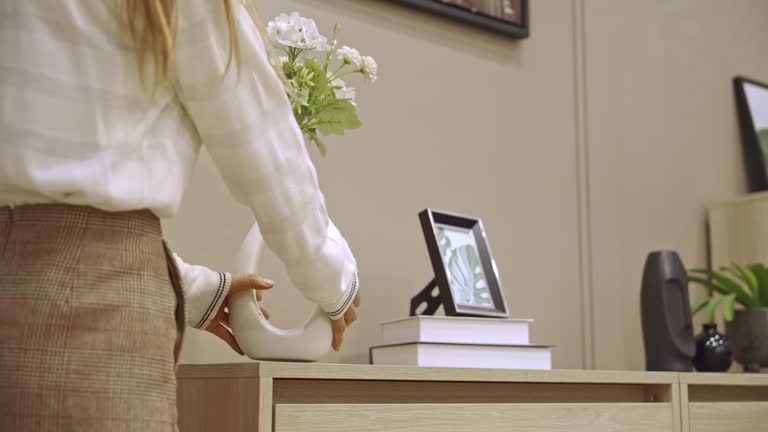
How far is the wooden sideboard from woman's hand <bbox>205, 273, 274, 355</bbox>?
7 centimetres

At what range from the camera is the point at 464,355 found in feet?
5.22

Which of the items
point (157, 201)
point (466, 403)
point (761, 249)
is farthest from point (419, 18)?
point (157, 201)

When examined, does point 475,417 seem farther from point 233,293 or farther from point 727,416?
point 727,416

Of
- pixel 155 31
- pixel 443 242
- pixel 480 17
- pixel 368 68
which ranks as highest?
pixel 480 17

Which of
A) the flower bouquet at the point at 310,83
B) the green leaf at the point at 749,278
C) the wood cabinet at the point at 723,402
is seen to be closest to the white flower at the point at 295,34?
the flower bouquet at the point at 310,83

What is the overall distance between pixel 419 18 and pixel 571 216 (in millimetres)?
652

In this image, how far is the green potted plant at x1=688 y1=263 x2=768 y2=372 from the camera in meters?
2.19

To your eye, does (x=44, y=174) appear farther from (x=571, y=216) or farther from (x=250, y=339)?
(x=571, y=216)

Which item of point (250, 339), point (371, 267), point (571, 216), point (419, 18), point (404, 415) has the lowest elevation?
point (404, 415)

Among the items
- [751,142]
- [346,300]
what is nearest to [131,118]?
[346,300]

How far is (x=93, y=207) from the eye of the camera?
0.88 metres

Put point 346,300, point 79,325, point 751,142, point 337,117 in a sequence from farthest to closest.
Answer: point 751,142 → point 337,117 → point 346,300 → point 79,325

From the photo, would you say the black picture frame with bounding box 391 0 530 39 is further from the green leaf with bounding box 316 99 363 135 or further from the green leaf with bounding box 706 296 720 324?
the green leaf with bounding box 706 296 720 324

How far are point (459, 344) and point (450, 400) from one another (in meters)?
0.16
